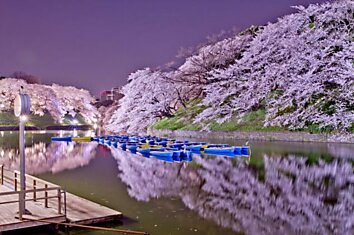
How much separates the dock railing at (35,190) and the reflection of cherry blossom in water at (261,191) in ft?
8.51

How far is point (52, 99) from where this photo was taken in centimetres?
6228

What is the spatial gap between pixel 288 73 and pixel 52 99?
144 ft

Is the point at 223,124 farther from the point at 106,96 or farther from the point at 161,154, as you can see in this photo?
the point at 106,96

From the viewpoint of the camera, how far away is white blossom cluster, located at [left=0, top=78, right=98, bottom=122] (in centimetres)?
5534

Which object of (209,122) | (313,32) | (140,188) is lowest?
(140,188)

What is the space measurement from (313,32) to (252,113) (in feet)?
27.0

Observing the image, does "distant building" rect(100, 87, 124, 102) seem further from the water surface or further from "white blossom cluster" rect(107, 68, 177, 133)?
the water surface

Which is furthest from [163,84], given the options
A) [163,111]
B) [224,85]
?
[224,85]

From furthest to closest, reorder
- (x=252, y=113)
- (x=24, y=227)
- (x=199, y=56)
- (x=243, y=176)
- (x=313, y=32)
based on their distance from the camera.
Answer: (x=199, y=56)
(x=252, y=113)
(x=313, y=32)
(x=243, y=176)
(x=24, y=227)

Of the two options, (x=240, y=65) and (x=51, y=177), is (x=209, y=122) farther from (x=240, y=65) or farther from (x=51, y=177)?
(x=51, y=177)

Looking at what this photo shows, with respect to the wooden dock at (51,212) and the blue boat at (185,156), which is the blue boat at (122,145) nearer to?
the blue boat at (185,156)

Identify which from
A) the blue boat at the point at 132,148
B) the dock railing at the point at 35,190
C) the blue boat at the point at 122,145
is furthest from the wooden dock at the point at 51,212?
the blue boat at the point at 122,145

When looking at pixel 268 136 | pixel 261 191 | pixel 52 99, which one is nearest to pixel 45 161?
pixel 261 191

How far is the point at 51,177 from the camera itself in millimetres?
14242
